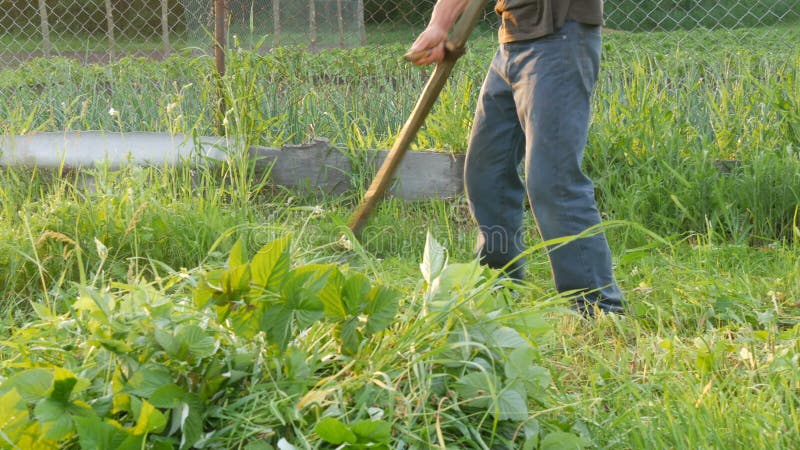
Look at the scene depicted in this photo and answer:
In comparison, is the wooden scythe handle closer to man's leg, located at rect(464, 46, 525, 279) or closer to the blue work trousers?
the blue work trousers

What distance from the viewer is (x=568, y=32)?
2.58 m

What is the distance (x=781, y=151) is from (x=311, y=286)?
3.06 meters

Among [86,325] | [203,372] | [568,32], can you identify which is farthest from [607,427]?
[568,32]

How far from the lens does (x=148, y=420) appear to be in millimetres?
1356

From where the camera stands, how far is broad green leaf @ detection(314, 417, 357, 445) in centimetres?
135

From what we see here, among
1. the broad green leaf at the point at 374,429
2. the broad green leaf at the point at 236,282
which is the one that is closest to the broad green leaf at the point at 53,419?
the broad green leaf at the point at 236,282

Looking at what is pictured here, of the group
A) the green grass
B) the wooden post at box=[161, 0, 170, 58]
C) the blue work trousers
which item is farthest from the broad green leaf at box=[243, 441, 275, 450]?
the wooden post at box=[161, 0, 170, 58]

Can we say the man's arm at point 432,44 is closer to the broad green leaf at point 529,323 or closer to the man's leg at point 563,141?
the man's leg at point 563,141

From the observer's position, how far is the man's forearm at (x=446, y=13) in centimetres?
254

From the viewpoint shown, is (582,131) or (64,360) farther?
(582,131)

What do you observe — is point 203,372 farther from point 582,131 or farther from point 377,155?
point 377,155

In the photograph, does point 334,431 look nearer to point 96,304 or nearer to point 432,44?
point 96,304

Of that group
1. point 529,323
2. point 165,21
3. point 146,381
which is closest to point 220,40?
point 529,323

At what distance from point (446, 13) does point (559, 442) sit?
147 cm
